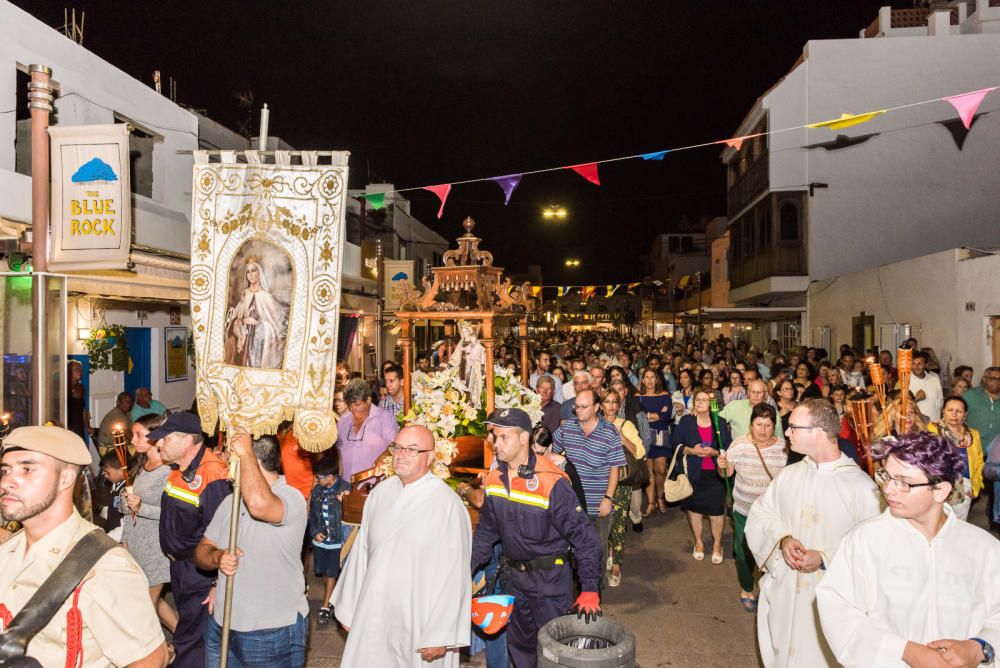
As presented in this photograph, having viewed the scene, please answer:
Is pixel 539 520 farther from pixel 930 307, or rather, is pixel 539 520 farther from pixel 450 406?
pixel 930 307

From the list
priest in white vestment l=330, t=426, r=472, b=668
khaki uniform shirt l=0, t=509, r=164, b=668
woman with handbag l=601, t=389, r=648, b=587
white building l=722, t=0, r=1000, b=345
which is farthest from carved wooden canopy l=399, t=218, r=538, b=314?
white building l=722, t=0, r=1000, b=345

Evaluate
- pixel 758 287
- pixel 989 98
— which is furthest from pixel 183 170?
pixel 989 98

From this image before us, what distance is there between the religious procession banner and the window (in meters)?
21.7

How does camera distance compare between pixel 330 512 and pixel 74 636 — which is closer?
pixel 74 636

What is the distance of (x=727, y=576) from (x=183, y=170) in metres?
13.4

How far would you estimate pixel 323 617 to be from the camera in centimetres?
617

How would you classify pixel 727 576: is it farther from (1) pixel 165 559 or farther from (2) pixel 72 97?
(2) pixel 72 97

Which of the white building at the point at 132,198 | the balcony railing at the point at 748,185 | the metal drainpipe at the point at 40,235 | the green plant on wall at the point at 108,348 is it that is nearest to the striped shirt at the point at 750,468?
the metal drainpipe at the point at 40,235

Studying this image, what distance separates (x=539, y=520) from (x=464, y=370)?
5.29 m

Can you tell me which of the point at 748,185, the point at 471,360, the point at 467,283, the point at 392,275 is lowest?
the point at 471,360

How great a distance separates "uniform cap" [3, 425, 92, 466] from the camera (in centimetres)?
266

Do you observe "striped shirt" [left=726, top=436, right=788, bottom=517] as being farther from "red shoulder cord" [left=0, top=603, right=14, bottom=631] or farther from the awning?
the awning

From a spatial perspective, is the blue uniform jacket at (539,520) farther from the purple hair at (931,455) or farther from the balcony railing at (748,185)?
the balcony railing at (748,185)

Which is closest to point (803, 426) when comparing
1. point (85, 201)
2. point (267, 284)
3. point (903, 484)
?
point (903, 484)
